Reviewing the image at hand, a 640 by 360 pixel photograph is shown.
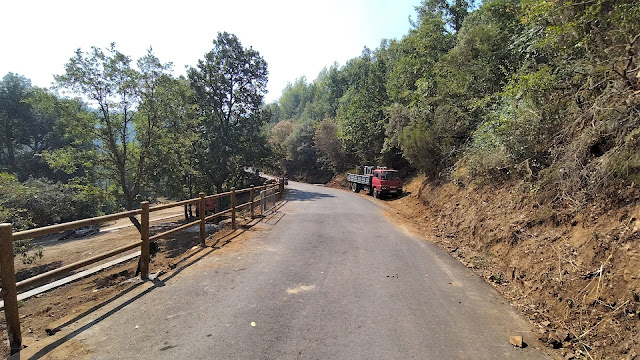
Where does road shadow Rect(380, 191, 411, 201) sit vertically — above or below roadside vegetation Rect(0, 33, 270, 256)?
below

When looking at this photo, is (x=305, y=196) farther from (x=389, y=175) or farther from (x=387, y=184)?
Result: (x=389, y=175)

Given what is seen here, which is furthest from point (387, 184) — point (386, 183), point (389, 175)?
point (389, 175)

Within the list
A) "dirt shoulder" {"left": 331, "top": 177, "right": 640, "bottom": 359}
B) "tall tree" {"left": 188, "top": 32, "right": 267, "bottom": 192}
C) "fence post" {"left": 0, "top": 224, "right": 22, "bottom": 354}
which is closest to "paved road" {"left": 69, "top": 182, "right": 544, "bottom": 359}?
"dirt shoulder" {"left": 331, "top": 177, "right": 640, "bottom": 359}

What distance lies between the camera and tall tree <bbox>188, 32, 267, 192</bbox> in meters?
28.8

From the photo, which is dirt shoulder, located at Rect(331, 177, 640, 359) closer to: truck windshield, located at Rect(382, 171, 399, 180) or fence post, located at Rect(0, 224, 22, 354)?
fence post, located at Rect(0, 224, 22, 354)

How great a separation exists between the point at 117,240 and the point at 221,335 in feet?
60.8

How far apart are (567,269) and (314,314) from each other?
144 inches

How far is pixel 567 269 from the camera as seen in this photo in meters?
4.57

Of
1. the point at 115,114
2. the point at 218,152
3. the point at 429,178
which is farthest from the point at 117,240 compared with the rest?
the point at 429,178

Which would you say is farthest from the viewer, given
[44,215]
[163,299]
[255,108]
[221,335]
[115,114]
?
[255,108]

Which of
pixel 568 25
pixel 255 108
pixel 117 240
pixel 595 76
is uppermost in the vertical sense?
pixel 255 108

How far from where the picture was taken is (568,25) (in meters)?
6.25

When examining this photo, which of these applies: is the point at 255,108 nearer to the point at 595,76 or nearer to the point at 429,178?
the point at 429,178

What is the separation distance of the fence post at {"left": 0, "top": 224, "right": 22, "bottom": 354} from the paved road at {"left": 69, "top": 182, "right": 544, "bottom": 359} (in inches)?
21.0
